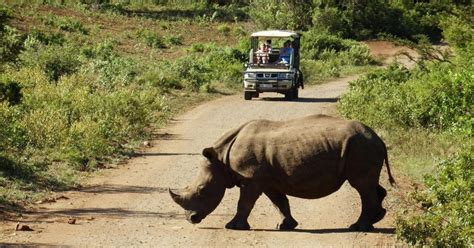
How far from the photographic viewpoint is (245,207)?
43.0 ft

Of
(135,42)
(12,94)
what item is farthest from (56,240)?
(135,42)

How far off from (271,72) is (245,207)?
21391 mm

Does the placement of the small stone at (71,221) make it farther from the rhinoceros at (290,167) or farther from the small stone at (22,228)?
the rhinoceros at (290,167)

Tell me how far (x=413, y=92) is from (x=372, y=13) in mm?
32608

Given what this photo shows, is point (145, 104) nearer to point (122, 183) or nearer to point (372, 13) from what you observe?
point (122, 183)

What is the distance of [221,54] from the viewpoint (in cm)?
4334

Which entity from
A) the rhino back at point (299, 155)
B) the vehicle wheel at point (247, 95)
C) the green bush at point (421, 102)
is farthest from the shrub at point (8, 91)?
the vehicle wheel at point (247, 95)

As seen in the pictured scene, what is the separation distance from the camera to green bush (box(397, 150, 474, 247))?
10969 millimetres

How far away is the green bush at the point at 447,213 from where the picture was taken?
36.0ft

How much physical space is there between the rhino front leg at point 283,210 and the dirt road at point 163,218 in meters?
0.15

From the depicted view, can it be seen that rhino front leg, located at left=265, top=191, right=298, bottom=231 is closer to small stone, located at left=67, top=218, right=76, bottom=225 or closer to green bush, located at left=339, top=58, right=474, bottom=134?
small stone, located at left=67, top=218, right=76, bottom=225

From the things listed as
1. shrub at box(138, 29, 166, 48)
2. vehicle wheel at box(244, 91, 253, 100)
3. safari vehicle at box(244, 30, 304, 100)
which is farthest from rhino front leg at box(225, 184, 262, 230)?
shrub at box(138, 29, 166, 48)

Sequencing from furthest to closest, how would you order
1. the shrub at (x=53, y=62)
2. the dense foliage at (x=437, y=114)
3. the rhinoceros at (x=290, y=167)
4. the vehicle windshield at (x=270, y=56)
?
1. the vehicle windshield at (x=270, y=56)
2. the shrub at (x=53, y=62)
3. the rhinoceros at (x=290, y=167)
4. the dense foliage at (x=437, y=114)

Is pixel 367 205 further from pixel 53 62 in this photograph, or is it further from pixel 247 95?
pixel 247 95
